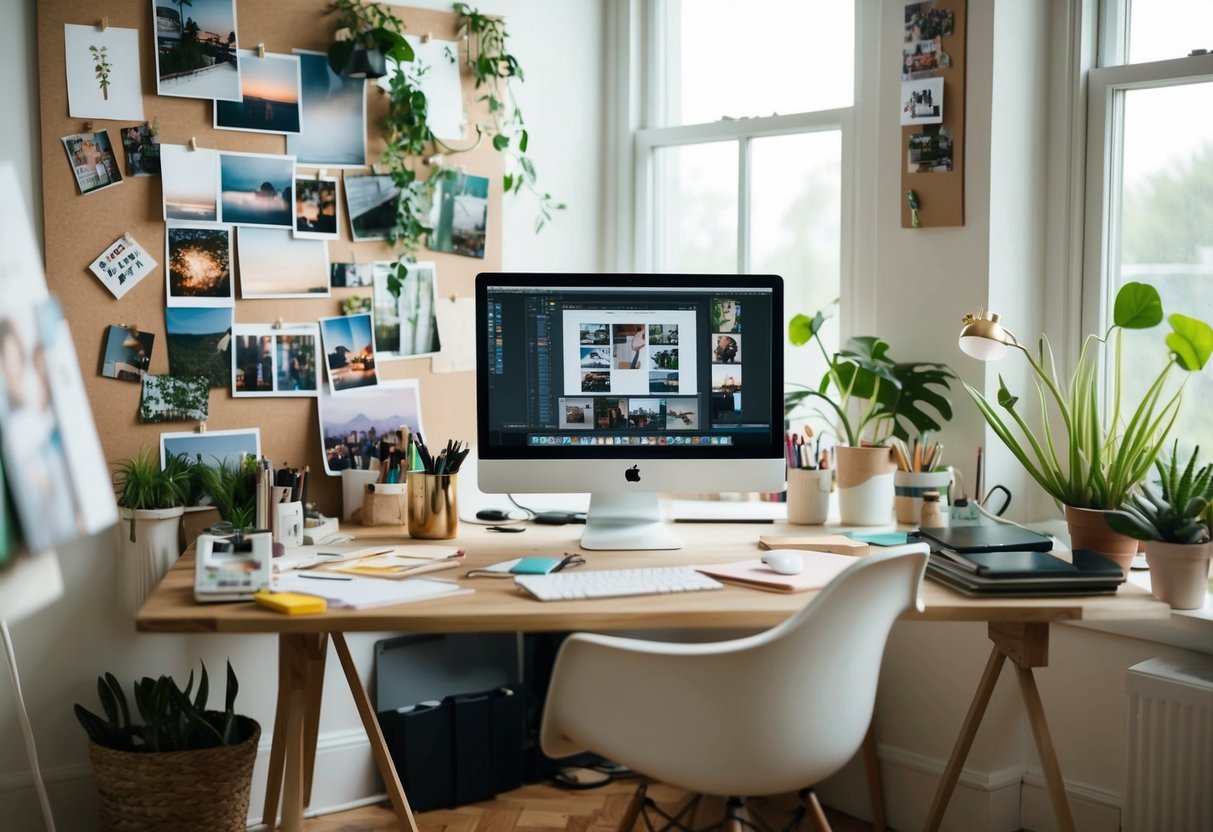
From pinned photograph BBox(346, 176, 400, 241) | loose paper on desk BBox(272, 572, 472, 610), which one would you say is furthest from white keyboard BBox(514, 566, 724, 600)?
pinned photograph BBox(346, 176, 400, 241)

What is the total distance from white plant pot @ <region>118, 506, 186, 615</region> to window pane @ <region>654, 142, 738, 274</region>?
1.45 m

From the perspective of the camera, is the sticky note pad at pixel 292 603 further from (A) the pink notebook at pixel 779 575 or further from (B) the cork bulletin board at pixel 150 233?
(B) the cork bulletin board at pixel 150 233

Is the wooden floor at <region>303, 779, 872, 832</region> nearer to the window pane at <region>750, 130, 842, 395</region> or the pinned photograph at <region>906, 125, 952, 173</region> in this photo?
the window pane at <region>750, 130, 842, 395</region>

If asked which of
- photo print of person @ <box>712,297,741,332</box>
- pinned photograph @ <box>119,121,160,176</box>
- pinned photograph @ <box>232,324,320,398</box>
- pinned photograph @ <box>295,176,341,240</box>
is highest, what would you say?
pinned photograph @ <box>119,121,160,176</box>

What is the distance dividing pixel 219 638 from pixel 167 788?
15.6 inches

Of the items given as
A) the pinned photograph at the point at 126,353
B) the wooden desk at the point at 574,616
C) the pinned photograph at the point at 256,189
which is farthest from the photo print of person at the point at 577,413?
the pinned photograph at the point at 126,353

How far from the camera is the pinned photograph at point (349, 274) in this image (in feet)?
8.72

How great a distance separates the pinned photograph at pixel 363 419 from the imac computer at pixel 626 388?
0.50m

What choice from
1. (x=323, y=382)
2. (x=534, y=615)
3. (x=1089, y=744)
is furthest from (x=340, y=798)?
(x=1089, y=744)

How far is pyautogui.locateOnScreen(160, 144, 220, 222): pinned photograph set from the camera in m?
2.46

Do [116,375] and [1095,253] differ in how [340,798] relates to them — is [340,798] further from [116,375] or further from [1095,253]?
[1095,253]

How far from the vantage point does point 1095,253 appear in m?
2.54

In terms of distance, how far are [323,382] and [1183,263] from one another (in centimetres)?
189

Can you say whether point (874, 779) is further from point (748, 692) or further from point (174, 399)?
point (174, 399)
